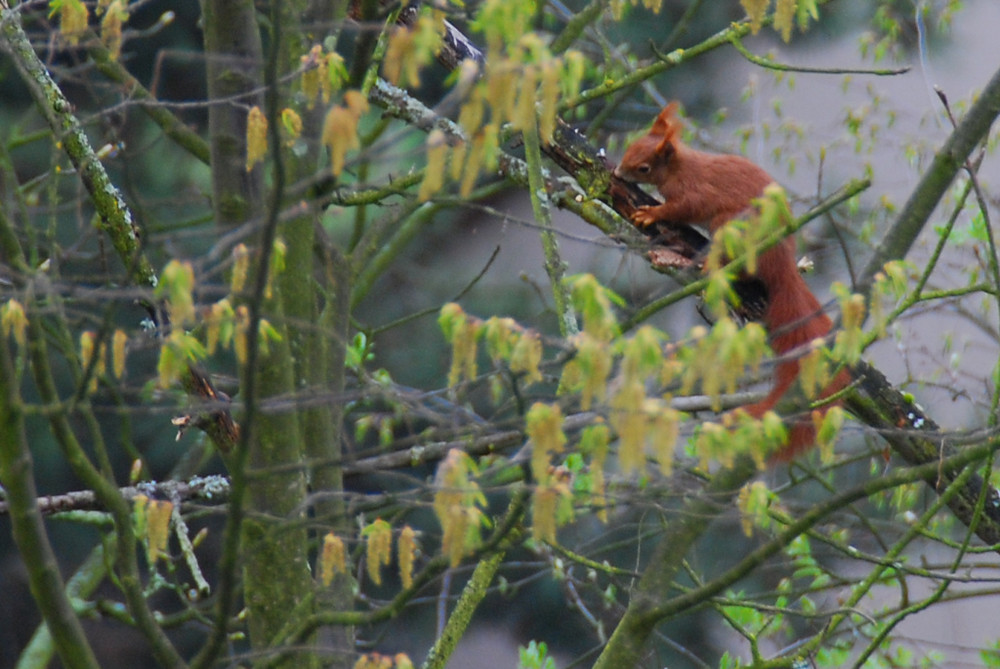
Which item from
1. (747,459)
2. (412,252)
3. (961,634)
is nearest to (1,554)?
(412,252)

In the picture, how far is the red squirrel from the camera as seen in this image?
2.84 m

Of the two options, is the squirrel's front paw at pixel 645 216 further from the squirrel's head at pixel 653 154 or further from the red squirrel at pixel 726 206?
the squirrel's head at pixel 653 154

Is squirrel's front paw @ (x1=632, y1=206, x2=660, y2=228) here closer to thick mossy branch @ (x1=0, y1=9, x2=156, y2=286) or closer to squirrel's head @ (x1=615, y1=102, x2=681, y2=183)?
squirrel's head @ (x1=615, y1=102, x2=681, y2=183)

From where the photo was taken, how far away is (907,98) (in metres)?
6.90

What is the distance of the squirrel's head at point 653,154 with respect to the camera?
11.4 ft

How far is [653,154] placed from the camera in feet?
11.4

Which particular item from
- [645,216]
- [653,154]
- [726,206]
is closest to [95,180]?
[645,216]

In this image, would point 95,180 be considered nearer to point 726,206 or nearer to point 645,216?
point 645,216

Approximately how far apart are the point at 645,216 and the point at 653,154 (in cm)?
41

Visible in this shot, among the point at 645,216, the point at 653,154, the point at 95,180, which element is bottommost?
the point at 95,180

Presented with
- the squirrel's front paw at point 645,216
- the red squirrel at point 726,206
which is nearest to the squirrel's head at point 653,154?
the red squirrel at point 726,206

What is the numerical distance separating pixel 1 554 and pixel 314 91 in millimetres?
4253

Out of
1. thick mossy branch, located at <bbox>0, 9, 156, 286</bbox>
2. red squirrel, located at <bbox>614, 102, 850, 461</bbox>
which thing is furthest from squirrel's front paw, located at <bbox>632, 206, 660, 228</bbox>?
thick mossy branch, located at <bbox>0, 9, 156, 286</bbox>

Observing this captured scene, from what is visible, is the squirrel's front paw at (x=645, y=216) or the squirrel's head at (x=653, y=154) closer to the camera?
the squirrel's front paw at (x=645, y=216)
